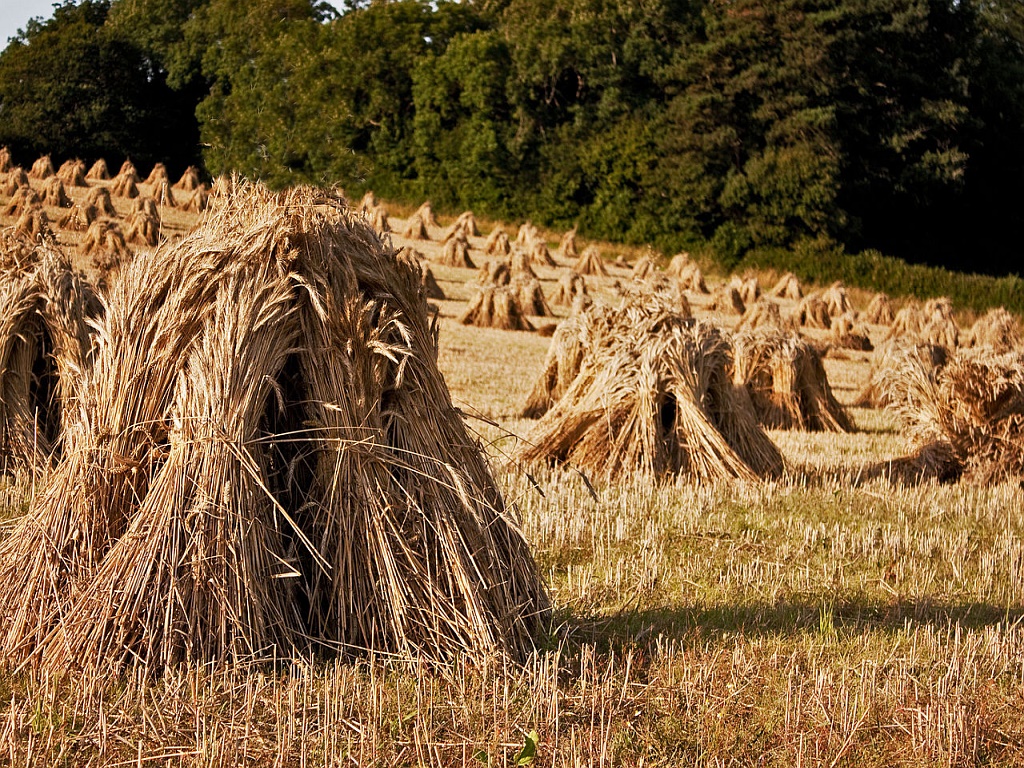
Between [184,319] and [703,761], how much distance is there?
2361 mm

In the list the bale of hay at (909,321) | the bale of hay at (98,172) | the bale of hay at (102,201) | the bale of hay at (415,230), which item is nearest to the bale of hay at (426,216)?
the bale of hay at (415,230)

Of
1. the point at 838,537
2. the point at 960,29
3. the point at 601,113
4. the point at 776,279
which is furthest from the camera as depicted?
the point at 960,29

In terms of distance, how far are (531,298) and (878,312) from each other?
41.8 feet

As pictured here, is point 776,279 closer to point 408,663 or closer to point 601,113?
point 601,113

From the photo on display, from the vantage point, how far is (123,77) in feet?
142

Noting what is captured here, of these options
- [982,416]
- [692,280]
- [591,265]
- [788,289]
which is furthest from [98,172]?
[982,416]

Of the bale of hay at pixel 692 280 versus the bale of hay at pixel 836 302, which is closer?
the bale of hay at pixel 836 302

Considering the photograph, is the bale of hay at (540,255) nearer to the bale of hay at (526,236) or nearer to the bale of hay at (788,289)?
the bale of hay at (526,236)

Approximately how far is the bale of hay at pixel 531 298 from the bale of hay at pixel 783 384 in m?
Result: 8.94

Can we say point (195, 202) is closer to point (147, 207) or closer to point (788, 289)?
point (147, 207)

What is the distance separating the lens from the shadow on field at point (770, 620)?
4.88 meters

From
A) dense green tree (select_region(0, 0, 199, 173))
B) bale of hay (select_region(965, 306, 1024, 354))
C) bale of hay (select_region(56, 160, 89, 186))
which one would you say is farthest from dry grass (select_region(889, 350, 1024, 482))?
dense green tree (select_region(0, 0, 199, 173))

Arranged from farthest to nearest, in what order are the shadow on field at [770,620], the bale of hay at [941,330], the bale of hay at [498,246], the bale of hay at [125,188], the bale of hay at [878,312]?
the bale of hay at [125,188], the bale of hay at [498,246], the bale of hay at [878,312], the bale of hay at [941,330], the shadow on field at [770,620]

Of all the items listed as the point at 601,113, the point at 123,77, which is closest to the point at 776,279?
the point at 601,113
